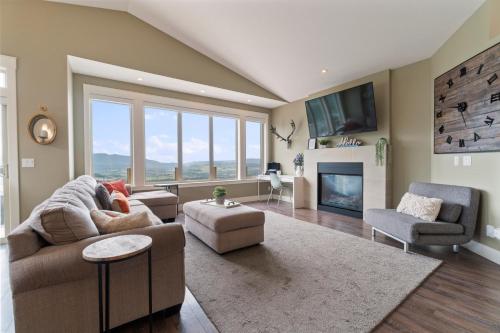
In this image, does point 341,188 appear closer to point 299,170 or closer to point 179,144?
point 299,170

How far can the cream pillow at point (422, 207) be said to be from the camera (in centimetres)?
281

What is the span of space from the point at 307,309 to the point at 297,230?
195 centimetres

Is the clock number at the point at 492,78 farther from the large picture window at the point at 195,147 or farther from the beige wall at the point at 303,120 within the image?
the large picture window at the point at 195,147

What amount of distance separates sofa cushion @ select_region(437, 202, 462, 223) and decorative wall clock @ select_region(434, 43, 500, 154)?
0.75 m

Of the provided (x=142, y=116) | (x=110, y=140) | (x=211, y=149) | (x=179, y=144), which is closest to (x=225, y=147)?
(x=211, y=149)

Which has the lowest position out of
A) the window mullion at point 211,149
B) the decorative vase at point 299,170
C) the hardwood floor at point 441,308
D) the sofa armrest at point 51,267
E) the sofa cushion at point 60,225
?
the hardwood floor at point 441,308

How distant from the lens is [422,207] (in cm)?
290

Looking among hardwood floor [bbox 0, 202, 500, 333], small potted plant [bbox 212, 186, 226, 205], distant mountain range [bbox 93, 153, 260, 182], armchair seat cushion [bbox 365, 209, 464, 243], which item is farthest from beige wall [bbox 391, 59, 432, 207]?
distant mountain range [bbox 93, 153, 260, 182]

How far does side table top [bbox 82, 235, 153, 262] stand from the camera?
3.79 feet

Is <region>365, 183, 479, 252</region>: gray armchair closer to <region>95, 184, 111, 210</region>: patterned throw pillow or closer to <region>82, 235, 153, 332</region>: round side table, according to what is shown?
<region>82, 235, 153, 332</region>: round side table

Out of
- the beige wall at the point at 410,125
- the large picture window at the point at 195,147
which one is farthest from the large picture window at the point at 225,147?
the beige wall at the point at 410,125

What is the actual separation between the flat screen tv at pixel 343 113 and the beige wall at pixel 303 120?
236mm

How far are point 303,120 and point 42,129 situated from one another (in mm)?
5208

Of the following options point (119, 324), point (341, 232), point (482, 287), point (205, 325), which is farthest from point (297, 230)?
point (119, 324)
